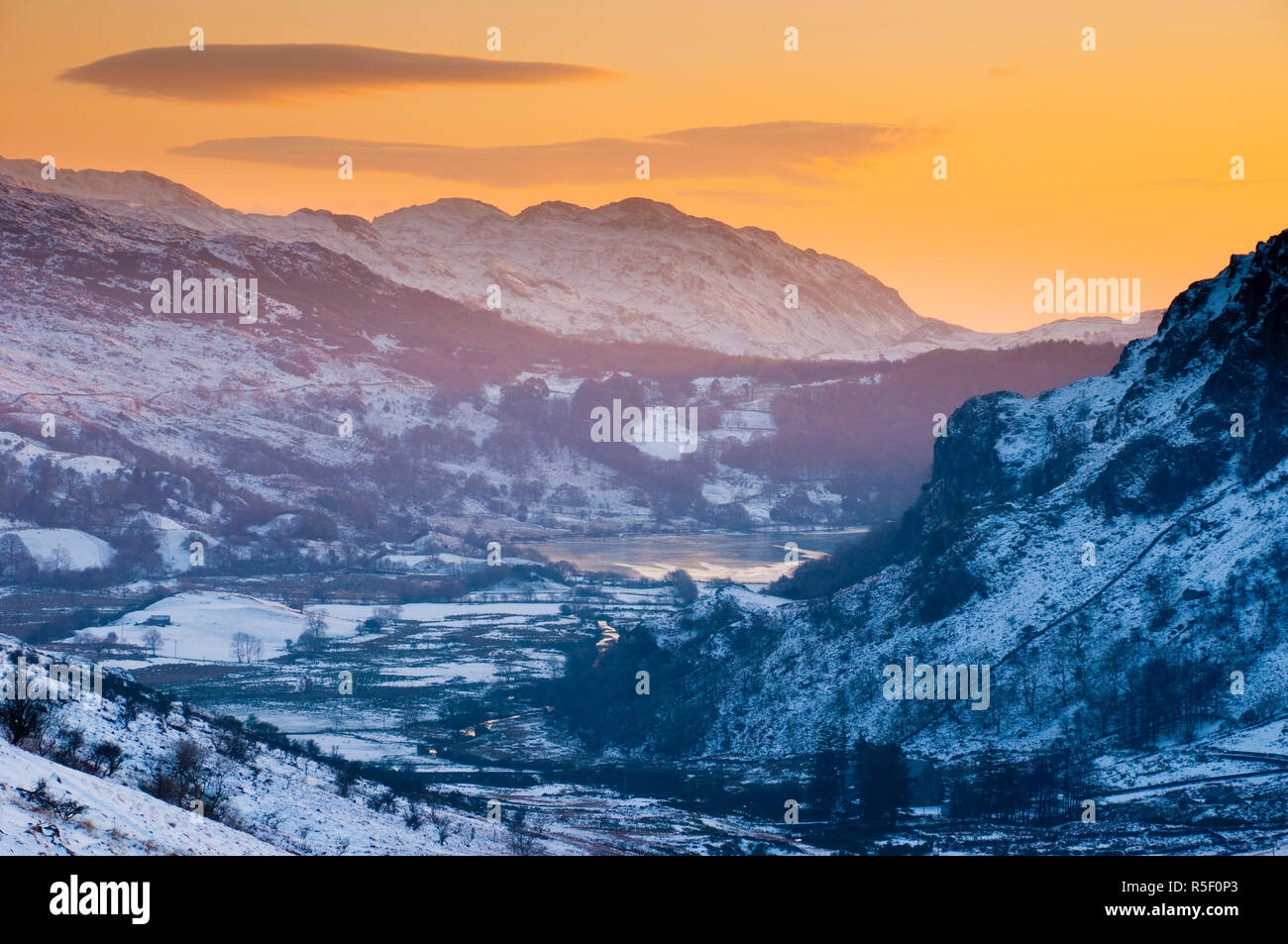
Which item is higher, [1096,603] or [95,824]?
[95,824]

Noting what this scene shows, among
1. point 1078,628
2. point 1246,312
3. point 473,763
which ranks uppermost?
point 1246,312

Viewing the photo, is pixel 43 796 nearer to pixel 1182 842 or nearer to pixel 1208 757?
pixel 1182 842

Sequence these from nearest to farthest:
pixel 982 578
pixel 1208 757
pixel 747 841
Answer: pixel 747 841 < pixel 1208 757 < pixel 982 578

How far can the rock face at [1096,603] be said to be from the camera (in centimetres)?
14738

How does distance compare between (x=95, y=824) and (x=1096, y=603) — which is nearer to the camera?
(x=95, y=824)

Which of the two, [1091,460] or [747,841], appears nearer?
[747,841]

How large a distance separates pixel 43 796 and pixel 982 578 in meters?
126

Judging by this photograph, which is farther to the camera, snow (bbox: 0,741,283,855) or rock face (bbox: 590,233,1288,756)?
rock face (bbox: 590,233,1288,756)

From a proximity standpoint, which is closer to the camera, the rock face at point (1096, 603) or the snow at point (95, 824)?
the snow at point (95, 824)

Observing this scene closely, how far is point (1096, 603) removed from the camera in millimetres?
157875

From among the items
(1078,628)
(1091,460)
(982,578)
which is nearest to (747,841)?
(1078,628)

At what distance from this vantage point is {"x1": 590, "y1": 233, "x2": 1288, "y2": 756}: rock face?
147375mm

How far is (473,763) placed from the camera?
177m

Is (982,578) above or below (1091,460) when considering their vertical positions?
below
